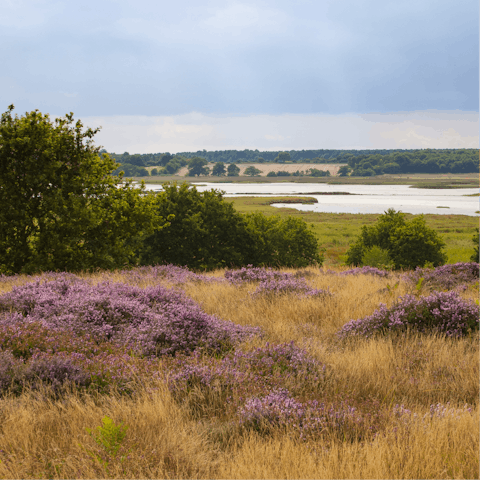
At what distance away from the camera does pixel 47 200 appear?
15320mm

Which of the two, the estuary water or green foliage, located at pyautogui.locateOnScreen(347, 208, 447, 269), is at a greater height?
the estuary water

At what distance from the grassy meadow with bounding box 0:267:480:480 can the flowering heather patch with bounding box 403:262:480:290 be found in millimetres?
4605

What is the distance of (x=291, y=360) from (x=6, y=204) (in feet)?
43.0

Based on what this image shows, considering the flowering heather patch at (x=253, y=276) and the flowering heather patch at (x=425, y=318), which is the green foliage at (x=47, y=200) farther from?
the flowering heather patch at (x=425, y=318)

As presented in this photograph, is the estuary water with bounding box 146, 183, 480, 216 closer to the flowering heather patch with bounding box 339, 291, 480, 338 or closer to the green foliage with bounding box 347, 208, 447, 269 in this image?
the green foliage with bounding box 347, 208, 447, 269

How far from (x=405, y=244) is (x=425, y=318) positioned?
2334 cm

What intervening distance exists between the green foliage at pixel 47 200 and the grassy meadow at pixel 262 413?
848cm

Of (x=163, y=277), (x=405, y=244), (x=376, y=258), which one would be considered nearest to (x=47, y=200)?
(x=163, y=277)

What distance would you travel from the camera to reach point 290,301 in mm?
9242

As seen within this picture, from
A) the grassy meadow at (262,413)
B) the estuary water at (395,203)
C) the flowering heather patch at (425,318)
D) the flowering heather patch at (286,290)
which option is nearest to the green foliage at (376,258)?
the flowering heather patch at (286,290)

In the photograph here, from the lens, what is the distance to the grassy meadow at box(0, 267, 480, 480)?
3521 millimetres

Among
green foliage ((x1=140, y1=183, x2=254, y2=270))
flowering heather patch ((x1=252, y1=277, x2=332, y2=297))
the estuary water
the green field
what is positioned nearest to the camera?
flowering heather patch ((x1=252, y1=277, x2=332, y2=297))

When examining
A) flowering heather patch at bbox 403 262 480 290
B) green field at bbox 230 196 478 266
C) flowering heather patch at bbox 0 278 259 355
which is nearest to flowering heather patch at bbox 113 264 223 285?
flowering heather patch at bbox 0 278 259 355

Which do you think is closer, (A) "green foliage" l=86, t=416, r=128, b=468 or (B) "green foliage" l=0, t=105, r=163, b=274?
(A) "green foliage" l=86, t=416, r=128, b=468
